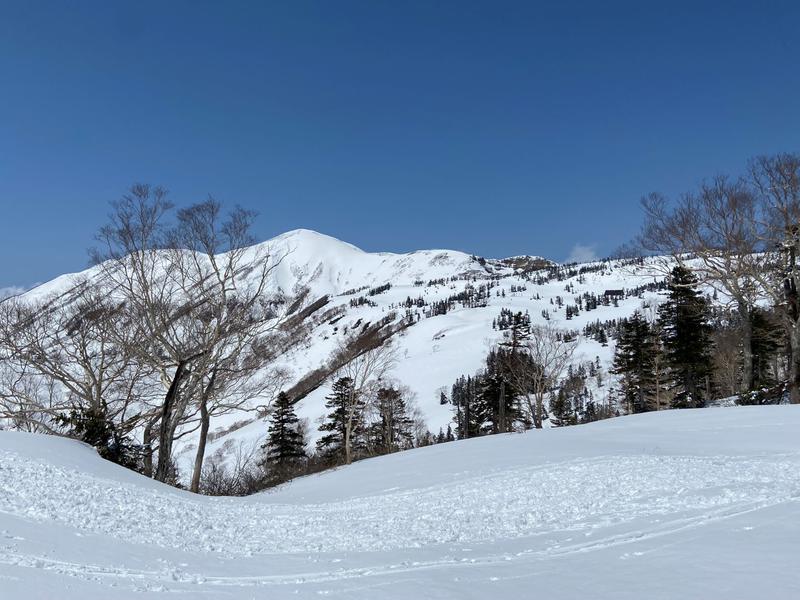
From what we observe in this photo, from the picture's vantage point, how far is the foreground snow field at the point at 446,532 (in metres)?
4.34

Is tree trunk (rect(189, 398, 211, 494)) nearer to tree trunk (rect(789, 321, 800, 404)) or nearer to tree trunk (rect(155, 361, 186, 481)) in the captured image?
tree trunk (rect(155, 361, 186, 481))

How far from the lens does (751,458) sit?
1067cm

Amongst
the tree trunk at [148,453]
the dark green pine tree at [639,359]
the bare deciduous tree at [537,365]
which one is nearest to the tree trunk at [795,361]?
the bare deciduous tree at [537,365]


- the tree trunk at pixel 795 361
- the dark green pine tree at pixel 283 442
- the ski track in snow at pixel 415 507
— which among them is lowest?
the dark green pine tree at pixel 283 442

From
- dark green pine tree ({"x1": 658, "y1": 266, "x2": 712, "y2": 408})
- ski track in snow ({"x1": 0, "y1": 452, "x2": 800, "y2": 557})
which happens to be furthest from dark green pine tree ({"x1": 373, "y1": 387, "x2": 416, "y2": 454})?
ski track in snow ({"x1": 0, "y1": 452, "x2": 800, "y2": 557})

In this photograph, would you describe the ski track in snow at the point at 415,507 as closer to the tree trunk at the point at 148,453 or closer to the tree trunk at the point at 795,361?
the tree trunk at the point at 148,453

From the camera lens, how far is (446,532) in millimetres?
7461

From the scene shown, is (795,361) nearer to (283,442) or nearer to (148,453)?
(148,453)

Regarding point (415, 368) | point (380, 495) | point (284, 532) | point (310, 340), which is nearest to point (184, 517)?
point (284, 532)

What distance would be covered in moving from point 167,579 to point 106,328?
14514 mm

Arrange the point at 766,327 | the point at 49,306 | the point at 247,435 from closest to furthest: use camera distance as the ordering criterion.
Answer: the point at 49,306
the point at 766,327
the point at 247,435

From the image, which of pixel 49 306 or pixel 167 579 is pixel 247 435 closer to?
pixel 49 306

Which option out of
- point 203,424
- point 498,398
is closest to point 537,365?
point 498,398

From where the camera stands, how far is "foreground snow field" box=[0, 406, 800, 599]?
4.34 meters
